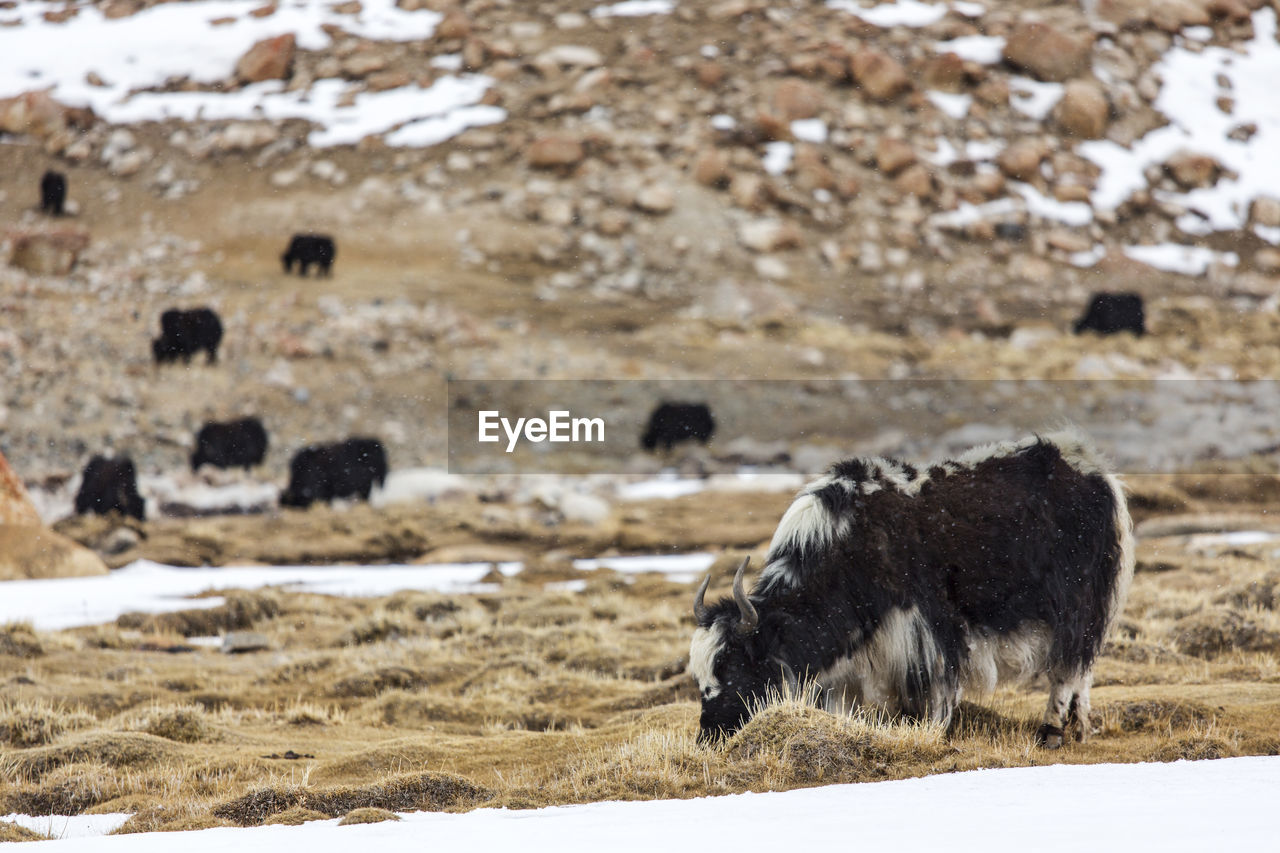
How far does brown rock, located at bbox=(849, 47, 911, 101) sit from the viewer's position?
128 ft

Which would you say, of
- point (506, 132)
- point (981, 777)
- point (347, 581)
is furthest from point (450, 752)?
point (506, 132)

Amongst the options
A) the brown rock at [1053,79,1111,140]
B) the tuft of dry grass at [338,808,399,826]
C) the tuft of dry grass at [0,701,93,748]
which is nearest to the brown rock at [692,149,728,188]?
the brown rock at [1053,79,1111,140]

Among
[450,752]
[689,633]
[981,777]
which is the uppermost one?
[981,777]

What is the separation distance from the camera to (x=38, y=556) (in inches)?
738

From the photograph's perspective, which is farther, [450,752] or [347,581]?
[347,581]

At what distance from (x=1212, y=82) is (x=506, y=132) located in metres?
24.0

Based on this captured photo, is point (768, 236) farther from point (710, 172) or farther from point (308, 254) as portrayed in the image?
point (308, 254)

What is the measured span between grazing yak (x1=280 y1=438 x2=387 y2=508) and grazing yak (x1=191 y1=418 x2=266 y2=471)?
1.15 meters

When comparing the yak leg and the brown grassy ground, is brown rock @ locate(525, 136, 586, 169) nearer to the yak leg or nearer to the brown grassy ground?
the brown grassy ground

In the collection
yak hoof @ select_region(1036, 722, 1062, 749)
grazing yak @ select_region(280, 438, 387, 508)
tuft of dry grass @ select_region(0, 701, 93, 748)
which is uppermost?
yak hoof @ select_region(1036, 722, 1062, 749)

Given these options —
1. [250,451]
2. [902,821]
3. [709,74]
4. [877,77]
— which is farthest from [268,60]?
[902,821]

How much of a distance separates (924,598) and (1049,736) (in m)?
1.21

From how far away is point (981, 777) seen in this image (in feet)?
20.9

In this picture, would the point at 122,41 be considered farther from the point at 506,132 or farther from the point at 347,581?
the point at 347,581
